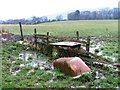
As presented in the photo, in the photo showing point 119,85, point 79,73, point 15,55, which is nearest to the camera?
point 119,85

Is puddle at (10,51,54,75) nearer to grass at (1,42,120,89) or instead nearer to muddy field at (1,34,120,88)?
muddy field at (1,34,120,88)

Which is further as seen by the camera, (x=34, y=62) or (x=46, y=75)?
(x=34, y=62)

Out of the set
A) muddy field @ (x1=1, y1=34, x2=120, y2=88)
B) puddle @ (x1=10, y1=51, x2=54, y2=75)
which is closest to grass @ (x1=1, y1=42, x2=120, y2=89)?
muddy field @ (x1=1, y1=34, x2=120, y2=88)

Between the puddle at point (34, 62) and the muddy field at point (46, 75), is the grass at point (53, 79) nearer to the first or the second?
the muddy field at point (46, 75)

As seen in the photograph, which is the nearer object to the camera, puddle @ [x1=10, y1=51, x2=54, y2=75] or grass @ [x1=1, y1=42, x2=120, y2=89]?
grass @ [x1=1, y1=42, x2=120, y2=89]

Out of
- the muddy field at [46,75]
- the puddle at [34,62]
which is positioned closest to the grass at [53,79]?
the muddy field at [46,75]

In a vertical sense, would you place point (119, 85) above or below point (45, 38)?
below

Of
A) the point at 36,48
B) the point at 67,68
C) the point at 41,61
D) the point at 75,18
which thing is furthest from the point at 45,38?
the point at 75,18

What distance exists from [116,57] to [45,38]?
11.4ft

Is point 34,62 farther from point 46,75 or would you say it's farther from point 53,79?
point 53,79

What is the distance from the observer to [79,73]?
7984 millimetres

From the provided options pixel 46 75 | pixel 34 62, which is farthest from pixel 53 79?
pixel 34 62

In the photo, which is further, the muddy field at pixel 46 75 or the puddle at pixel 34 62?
the puddle at pixel 34 62

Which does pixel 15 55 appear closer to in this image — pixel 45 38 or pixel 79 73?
pixel 45 38
